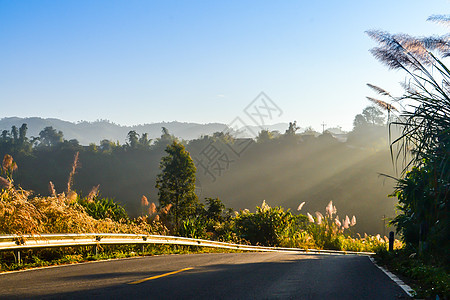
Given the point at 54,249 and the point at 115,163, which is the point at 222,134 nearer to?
the point at 115,163

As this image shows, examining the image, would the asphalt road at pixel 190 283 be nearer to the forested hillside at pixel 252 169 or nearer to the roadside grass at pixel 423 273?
the roadside grass at pixel 423 273

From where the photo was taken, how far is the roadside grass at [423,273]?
7719mm

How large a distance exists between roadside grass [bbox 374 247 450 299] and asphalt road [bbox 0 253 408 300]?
45 centimetres

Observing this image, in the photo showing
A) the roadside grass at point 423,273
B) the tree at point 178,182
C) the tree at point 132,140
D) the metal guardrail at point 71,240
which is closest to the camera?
the roadside grass at point 423,273

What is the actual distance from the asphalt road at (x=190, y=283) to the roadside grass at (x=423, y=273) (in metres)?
0.45

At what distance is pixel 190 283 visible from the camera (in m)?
8.32

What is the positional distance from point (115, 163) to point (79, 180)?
12.7 m

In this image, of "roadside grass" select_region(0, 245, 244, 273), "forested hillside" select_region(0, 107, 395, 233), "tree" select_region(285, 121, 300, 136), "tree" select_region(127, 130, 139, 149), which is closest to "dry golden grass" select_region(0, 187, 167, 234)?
"roadside grass" select_region(0, 245, 244, 273)

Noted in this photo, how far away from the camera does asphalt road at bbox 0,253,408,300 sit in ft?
23.7

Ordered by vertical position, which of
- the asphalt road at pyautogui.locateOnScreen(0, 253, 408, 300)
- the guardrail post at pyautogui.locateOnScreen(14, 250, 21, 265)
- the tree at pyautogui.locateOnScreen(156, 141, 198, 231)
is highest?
the tree at pyautogui.locateOnScreen(156, 141, 198, 231)

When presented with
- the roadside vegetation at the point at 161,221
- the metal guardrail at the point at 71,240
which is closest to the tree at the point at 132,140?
the roadside vegetation at the point at 161,221

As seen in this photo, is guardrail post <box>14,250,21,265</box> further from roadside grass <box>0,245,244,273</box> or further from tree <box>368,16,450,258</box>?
tree <box>368,16,450,258</box>

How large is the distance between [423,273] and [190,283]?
197 inches

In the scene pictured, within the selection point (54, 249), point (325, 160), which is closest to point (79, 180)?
point (325, 160)
